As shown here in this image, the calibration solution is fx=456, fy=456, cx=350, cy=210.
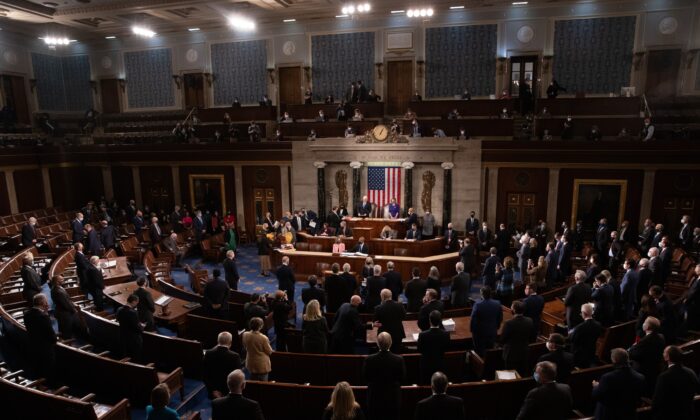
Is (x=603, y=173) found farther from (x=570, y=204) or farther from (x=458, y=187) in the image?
(x=458, y=187)

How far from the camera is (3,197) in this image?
16.6 metres

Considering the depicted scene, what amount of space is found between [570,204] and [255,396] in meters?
12.6

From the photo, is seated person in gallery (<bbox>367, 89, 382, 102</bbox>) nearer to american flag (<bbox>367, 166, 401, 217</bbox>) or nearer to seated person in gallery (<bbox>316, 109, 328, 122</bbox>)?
seated person in gallery (<bbox>316, 109, 328, 122</bbox>)

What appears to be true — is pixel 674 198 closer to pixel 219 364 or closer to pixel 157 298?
pixel 219 364

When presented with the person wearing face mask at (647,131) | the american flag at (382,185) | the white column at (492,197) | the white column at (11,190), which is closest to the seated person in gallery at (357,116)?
the american flag at (382,185)

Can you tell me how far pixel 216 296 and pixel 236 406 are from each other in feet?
13.1

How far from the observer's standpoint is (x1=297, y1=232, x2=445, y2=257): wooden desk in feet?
40.8

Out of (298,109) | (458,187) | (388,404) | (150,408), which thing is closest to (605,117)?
(458,187)

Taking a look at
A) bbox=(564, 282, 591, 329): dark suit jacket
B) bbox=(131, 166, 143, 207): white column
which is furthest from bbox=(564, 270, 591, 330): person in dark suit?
bbox=(131, 166, 143, 207): white column

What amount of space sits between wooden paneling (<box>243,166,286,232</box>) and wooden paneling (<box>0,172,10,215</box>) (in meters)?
8.58

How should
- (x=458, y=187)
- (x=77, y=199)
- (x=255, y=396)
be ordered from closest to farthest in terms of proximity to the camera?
(x=255, y=396), (x=458, y=187), (x=77, y=199)

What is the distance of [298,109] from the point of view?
59.0 ft

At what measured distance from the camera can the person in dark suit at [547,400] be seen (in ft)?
12.6

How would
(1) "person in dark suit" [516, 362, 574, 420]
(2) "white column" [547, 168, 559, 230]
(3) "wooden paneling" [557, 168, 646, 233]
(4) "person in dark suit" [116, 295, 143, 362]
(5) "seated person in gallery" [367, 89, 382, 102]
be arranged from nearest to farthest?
(1) "person in dark suit" [516, 362, 574, 420], (4) "person in dark suit" [116, 295, 143, 362], (3) "wooden paneling" [557, 168, 646, 233], (2) "white column" [547, 168, 559, 230], (5) "seated person in gallery" [367, 89, 382, 102]
